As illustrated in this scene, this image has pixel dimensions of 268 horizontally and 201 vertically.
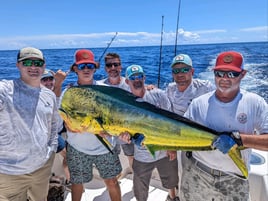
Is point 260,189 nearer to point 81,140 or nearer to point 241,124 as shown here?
→ point 241,124

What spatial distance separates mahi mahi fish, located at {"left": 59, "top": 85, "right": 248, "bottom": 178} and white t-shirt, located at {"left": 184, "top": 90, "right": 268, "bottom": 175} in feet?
0.59

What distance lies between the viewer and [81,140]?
2.23m

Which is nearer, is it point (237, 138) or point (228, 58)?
point (237, 138)

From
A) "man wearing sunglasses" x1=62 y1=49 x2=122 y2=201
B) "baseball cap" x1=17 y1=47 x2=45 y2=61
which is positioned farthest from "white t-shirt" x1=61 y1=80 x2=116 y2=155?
"baseball cap" x1=17 y1=47 x2=45 y2=61

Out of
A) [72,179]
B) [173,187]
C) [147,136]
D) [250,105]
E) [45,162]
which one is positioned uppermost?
[250,105]

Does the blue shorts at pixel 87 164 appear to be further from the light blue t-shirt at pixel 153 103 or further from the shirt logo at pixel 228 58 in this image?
the shirt logo at pixel 228 58

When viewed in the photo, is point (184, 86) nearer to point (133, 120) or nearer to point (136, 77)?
point (136, 77)

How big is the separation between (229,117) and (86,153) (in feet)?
3.93

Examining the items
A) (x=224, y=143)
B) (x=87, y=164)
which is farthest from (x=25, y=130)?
(x=224, y=143)

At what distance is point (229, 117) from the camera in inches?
64.5

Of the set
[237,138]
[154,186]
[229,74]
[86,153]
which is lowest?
[154,186]

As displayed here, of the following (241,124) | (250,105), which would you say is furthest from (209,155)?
(250,105)

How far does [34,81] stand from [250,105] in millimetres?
1472

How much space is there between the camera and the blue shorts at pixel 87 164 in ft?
7.47
